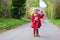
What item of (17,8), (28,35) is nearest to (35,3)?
(17,8)

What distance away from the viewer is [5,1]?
123ft

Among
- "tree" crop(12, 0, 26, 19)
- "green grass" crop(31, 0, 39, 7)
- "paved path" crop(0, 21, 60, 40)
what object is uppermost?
"paved path" crop(0, 21, 60, 40)

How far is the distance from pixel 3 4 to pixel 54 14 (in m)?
19.8

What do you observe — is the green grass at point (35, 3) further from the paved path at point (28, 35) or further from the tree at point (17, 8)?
the paved path at point (28, 35)

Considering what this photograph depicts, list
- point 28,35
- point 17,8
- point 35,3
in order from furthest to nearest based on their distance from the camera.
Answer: point 35,3 < point 17,8 < point 28,35

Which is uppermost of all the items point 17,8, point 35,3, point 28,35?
point 28,35

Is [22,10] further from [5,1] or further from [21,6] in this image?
[5,1]

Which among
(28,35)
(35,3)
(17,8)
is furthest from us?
(35,3)

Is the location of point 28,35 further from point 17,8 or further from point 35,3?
point 35,3

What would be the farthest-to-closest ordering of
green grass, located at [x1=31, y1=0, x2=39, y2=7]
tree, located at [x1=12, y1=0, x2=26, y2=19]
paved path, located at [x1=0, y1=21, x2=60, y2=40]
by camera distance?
1. green grass, located at [x1=31, y1=0, x2=39, y2=7]
2. tree, located at [x1=12, y1=0, x2=26, y2=19]
3. paved path, located at [x1=0, y1=21, x2=60, y2=40]

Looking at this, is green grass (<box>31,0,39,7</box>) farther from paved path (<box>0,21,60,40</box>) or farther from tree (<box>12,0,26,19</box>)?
paved path (<box>0,21,60,40</box>)

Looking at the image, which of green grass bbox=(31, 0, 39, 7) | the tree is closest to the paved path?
the tree

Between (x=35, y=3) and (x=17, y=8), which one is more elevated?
(x=17, y=8)

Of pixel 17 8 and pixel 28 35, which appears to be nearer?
pixel 28 35
